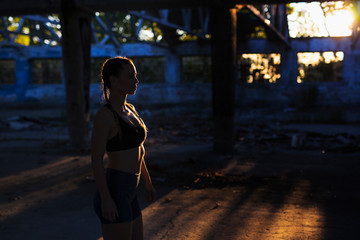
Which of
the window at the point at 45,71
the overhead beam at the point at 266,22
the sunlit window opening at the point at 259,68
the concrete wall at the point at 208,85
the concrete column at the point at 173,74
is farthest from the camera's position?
the window at the point at 45,71

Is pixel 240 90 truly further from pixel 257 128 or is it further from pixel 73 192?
pixel 73 192

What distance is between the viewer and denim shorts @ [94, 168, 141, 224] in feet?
7.18

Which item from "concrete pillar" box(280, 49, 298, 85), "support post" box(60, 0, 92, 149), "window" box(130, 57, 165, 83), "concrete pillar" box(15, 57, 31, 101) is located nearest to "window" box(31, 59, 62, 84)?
"concrete pillar" box(15, 57, 31, 101)

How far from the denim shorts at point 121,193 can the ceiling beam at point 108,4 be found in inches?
222

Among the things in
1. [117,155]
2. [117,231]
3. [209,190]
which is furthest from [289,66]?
[117,231]

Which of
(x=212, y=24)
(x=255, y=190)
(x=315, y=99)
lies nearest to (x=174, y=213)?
(x=255, y=190)

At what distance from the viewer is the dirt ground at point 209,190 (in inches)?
153

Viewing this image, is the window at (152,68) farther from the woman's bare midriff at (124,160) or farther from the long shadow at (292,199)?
the woman's bare midriff at (124,160)

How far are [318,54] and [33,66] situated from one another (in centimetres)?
1522

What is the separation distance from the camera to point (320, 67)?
Result: 1808 centimetres

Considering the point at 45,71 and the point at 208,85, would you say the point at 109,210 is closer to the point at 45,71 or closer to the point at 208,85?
the point at 208,85

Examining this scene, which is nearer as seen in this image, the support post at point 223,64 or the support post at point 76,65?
the support post at point 223,64

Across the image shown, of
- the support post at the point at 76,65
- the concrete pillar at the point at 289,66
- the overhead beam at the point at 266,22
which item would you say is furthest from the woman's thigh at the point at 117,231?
the concrete pillar at the point at 289,66

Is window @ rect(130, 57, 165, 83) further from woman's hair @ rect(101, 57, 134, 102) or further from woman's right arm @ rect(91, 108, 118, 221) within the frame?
woman's right arm @ rect(91, 108, 118, 221)
